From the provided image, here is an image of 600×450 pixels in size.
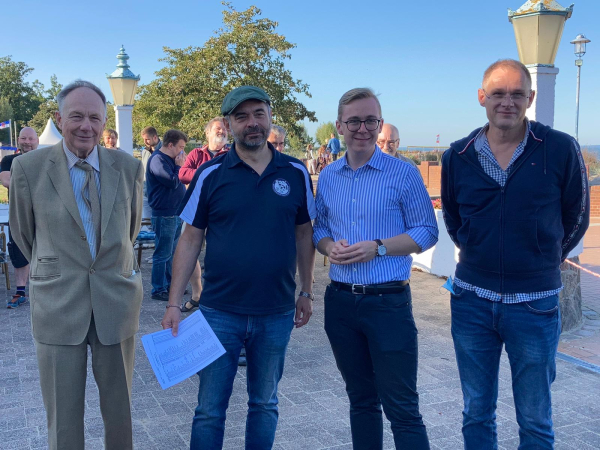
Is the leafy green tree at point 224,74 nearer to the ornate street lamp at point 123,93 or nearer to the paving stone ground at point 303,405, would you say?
the ornate street lamp at point 123,93

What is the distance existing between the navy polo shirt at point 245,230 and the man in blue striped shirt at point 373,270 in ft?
0.79

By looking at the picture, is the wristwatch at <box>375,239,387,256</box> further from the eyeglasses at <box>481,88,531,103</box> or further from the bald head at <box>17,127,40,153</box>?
the bald head at <box>17,127,40,153</box>

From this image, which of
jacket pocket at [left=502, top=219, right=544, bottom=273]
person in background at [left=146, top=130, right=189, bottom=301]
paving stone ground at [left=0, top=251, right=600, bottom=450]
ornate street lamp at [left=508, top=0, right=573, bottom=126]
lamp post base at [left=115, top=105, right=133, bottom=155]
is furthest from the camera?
lamp post base at [left=115, top=105, right=133, bottom=155]

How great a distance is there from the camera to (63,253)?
254 cm

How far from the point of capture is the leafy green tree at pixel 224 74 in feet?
61.4

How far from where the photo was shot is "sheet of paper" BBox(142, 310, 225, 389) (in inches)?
102

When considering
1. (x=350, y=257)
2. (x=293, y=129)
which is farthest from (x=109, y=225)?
(x=293, y=129)

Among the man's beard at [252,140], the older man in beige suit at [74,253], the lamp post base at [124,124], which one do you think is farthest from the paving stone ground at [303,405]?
the lamp post base at [124,124]

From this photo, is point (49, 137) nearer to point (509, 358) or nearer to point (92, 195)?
point (92, 195)

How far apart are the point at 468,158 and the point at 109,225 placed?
1748 mm

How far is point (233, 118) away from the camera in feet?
8.92

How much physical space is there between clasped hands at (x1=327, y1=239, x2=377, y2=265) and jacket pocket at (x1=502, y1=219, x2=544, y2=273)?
60cm

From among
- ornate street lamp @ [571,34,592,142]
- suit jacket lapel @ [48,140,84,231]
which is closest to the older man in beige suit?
suit jacket lapel @ [48,140,84,231]

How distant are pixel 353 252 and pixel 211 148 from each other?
4.07 meters
